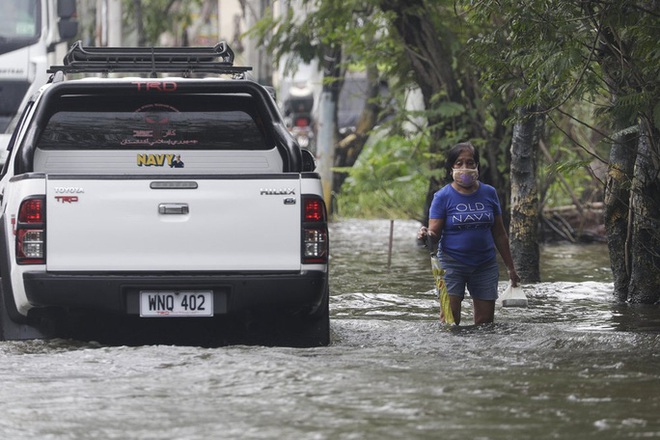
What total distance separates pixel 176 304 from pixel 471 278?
237 centimetres

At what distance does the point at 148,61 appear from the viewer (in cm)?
1082

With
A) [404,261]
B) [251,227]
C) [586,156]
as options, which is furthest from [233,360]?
[586,156]

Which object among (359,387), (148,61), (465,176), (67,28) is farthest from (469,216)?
(67,28)

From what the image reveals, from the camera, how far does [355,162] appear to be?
26.7 m

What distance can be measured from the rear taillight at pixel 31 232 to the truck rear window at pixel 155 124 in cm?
118

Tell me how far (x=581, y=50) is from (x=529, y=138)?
3635 mm

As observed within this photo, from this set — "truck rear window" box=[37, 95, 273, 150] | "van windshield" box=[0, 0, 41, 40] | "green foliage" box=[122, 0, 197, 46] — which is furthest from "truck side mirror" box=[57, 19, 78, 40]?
"green foliage" box=[122, 0, 197, 46]

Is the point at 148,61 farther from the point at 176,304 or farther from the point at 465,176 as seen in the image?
the point at 176,304

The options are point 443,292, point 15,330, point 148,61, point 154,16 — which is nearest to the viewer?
point 15,330

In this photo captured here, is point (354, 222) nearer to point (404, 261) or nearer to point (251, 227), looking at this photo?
point (404, 261)

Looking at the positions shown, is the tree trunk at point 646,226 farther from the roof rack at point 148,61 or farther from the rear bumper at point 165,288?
the rear bumper at point 165,288

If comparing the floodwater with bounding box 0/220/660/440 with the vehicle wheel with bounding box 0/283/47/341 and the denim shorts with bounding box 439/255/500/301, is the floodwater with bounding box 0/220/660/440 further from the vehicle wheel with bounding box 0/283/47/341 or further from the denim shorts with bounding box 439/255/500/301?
the denim shorts with bounding box 439/255/500/301

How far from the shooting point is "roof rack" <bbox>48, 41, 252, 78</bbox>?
10.2 meters

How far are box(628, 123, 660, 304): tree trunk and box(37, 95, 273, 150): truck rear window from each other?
335cm
